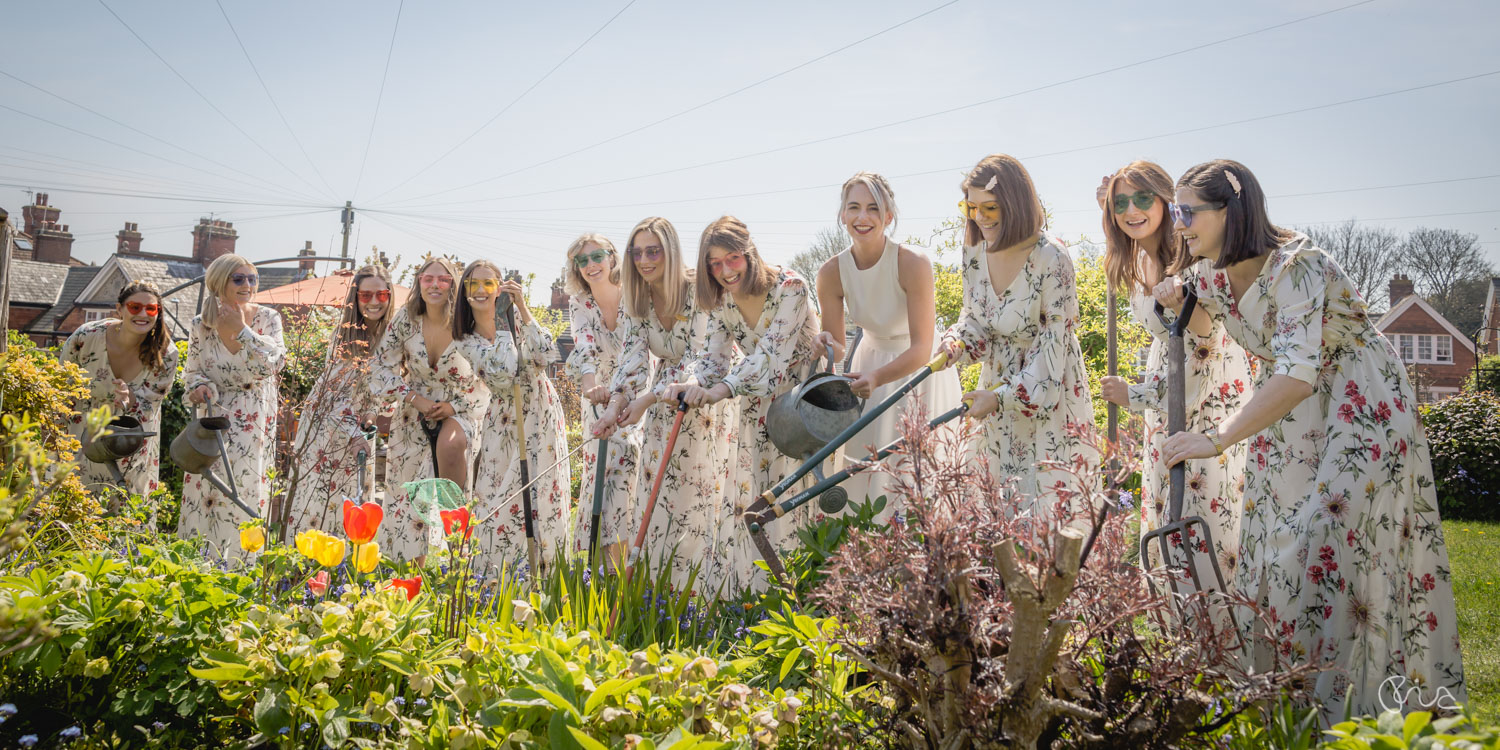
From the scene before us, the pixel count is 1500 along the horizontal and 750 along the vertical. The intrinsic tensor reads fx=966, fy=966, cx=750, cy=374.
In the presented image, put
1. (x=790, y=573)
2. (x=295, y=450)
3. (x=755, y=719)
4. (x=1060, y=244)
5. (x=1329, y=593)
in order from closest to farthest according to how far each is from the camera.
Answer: (x=755, y=719), (x=1329, y=593), (x=790, y=573), (x=1060, y=244), (x=295, y=450)

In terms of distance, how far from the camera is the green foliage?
9445mm

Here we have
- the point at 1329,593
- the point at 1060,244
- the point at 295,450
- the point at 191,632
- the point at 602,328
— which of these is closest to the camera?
the point at 191,632

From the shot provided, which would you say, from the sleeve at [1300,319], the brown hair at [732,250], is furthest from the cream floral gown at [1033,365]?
the brown hair at [732,250]

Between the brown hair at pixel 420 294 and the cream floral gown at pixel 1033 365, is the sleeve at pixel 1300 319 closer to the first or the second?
the cream floral gown at pixel 1033 365

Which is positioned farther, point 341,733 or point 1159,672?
point 341,733

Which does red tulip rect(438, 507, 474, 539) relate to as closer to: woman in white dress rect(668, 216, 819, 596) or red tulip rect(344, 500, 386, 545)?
red tulip rect(344, 500, 386, 545)

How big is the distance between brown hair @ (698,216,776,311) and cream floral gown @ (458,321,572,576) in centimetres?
118

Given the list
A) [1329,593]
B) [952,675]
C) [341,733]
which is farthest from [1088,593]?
[341,733]

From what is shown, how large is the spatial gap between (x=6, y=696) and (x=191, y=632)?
362mm

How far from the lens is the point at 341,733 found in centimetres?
188

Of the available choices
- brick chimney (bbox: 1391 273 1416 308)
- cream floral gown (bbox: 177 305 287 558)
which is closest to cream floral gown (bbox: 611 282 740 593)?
cream floral gown (bbox: 177 305 287 558)

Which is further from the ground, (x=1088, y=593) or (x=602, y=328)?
(x=602, y=328)

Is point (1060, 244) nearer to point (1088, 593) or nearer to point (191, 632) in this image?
point (1088, 593)

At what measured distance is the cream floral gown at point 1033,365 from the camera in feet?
11.2
